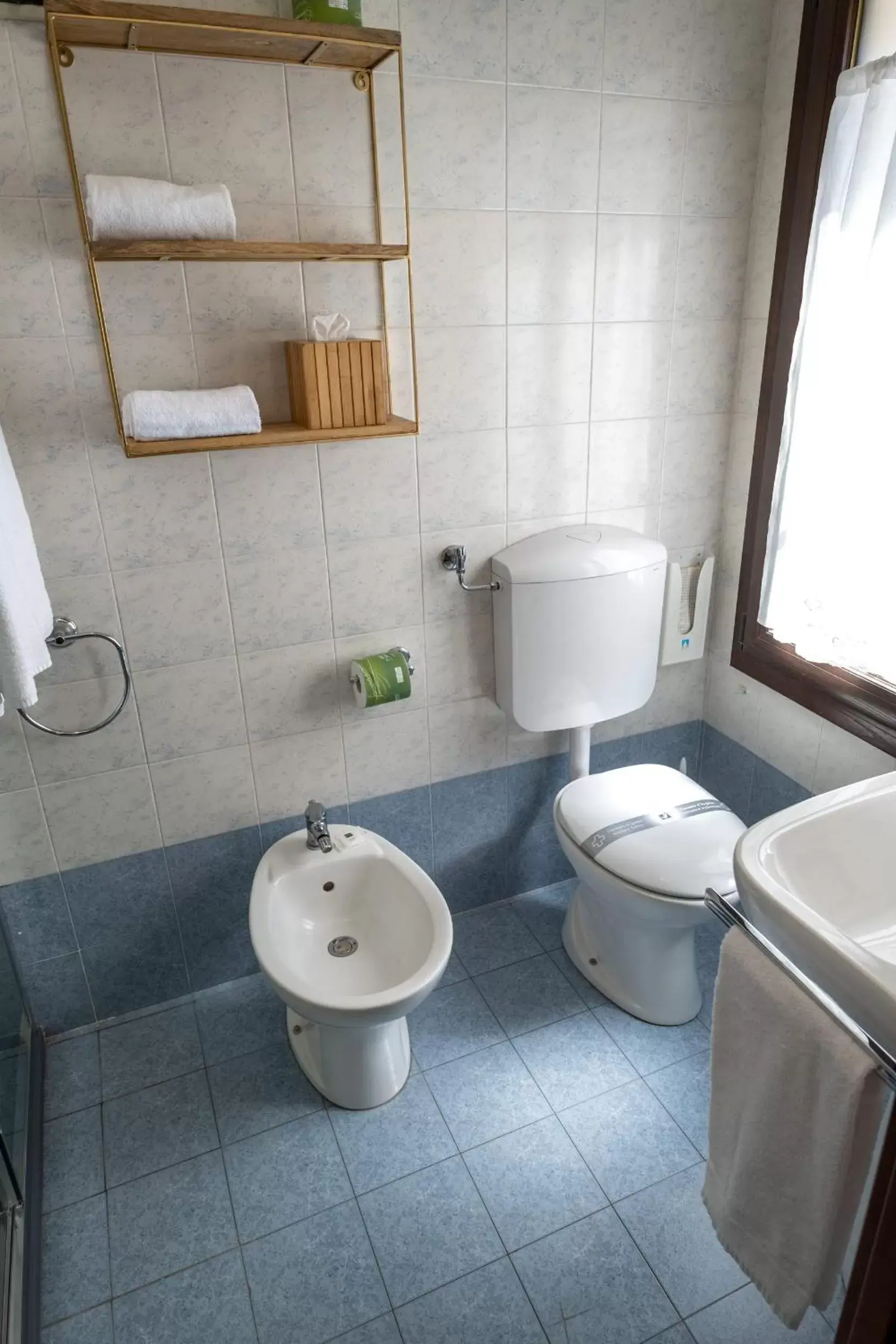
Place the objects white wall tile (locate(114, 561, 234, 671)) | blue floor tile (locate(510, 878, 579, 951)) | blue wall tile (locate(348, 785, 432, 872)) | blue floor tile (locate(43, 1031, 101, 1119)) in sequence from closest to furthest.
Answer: white wall tile (locate(114, 561, 234, 671))
blue floor tile (locate(43, 1031, 101, 1119))
blue wall tile (locate(348, 785, 432, 872))
blue floor tile (locate(510, 878, 579, 951))

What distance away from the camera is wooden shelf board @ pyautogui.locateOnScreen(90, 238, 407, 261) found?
1318 millimetres

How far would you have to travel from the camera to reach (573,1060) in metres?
1.89

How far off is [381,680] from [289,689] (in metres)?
0.22

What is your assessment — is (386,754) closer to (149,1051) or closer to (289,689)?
(289,689)

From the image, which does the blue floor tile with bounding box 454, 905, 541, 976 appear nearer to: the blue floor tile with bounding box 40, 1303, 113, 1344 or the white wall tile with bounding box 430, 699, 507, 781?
the white wall tile with bounding box 430, 699, 507, 781

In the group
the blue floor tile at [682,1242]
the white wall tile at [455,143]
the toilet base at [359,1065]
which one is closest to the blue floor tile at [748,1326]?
the blue floor tile at [682,1242]

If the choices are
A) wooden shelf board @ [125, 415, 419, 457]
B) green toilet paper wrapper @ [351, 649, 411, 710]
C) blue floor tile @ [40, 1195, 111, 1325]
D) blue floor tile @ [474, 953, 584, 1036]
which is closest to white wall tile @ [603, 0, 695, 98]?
wooden shelf board @ [125, 415, 419, 457]

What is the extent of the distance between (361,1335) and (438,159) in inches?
83.0

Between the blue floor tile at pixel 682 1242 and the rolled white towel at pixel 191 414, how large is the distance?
62.9 inches

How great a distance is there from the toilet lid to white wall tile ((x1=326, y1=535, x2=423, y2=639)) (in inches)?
23.5

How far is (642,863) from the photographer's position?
1781mm

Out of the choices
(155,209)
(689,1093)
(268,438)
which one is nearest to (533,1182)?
(689,1093)

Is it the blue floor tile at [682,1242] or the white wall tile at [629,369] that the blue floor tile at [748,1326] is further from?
the white wall tile at [629,369]

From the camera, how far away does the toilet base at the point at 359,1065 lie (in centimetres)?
173
